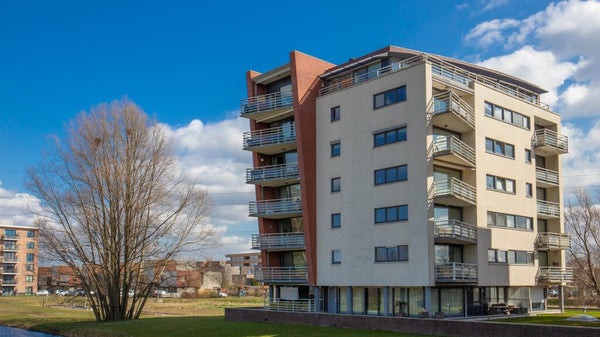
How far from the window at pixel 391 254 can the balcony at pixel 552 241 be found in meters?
13.0

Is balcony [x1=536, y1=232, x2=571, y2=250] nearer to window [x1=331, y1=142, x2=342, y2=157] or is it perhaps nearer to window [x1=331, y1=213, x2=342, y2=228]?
window [x1=331, y1=213, x2=342, y2=228]

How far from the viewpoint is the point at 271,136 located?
46875 mm

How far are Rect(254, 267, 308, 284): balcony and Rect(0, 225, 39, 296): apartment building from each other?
10944 cm

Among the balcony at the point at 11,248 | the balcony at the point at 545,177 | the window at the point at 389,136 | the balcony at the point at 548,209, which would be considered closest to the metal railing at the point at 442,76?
the window at the point at 389,136

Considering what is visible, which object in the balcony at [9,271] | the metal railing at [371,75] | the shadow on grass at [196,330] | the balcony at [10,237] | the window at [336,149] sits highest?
the metal railing at [371,75]

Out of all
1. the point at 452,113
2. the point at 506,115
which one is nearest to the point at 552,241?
the point at 506,115

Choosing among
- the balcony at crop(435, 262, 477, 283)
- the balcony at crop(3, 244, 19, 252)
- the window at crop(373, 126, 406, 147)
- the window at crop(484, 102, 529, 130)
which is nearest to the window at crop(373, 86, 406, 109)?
the window at crop(373, 126, 406, 147)

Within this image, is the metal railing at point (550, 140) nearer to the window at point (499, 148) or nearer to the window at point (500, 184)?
the window at point (499, 148)

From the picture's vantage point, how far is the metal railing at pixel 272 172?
4575cm

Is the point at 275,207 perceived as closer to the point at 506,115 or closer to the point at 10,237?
the point at 506,115

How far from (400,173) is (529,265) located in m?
12.7

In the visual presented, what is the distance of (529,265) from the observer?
44.1 metres

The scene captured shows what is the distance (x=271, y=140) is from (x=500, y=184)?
16371 millimetres

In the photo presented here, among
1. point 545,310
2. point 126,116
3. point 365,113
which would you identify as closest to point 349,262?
point 365,113
